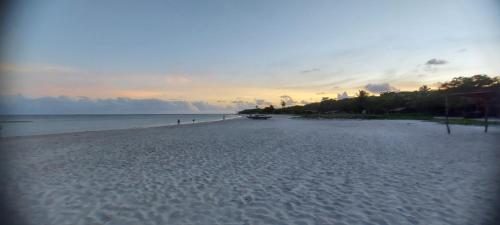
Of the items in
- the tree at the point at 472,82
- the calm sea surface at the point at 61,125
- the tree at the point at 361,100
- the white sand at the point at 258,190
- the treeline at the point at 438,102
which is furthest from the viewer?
the tree at the point at 361,100

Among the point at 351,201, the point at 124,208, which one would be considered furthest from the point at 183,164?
the point at 351,201

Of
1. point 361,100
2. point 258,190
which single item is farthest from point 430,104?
point 258,190

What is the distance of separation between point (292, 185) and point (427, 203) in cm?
288

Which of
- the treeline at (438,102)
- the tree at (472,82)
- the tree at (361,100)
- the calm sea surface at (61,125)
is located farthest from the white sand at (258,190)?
the tree at (361,100)

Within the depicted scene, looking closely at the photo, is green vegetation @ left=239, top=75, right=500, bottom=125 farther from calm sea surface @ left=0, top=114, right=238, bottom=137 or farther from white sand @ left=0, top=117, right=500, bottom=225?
calm sea surface @ left=0, top=114, right=238, bottom=137

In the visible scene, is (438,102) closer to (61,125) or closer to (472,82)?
(472,82)

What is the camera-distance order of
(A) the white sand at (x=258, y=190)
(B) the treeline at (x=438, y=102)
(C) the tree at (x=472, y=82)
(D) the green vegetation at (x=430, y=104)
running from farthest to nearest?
(C) the tree at (x=472, y=82) < (B) the treeline at (x=438, y=102) < (D) the green vegetation at (x=430, y=104) < (A) the white sand at (x=258, y=190)

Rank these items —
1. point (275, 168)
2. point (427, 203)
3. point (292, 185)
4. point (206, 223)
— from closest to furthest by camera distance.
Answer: point (206, 223) → point (427, 203) → point (292, 185) → point (275, 168)

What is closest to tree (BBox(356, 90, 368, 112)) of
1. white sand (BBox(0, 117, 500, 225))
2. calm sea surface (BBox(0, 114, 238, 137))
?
calm sea surface (BBox(0, 114, 238, 137))

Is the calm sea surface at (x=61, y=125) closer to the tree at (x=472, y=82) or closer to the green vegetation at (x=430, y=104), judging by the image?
the green vegetation at (x=430, y=104)

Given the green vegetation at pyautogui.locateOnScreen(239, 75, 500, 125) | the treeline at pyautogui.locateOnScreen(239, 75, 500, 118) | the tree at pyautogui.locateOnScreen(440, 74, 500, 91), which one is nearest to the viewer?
the green vegetation at pyautogui.locateOnScreen(239, 75, 500, 125)

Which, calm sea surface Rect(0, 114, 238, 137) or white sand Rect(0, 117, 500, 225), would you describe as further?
calm sea surface Rect(0, 114, 238, 137)

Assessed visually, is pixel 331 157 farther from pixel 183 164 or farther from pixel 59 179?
pixel 59 179

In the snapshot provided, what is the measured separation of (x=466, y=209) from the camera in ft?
15.9
